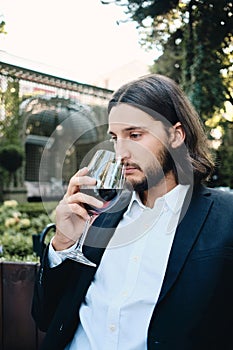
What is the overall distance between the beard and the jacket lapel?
0.15 meters

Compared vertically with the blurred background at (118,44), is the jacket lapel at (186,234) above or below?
below

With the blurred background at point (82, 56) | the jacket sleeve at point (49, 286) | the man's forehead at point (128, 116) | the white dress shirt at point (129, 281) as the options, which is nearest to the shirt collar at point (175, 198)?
the white dress shirt at point (129, 281)

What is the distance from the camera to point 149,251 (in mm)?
1372

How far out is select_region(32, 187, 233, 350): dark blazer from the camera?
3.88 ft

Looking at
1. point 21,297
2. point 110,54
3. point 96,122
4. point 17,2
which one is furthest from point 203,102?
point 96,122

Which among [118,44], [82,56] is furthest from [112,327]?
[82,56]

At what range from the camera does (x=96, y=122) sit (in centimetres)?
952

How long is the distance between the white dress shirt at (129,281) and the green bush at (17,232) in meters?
1.03

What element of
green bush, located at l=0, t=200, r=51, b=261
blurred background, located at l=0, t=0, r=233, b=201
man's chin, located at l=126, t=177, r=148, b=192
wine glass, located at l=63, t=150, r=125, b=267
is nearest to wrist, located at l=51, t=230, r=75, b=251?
wine glass, located at l=63, t=150, r=125, b=267

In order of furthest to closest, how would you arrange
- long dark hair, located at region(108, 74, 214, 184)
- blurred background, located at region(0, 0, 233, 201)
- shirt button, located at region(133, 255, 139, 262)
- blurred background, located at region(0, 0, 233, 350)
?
blurred background, located at region(0, 0, 233, 201) → blurred background, located at region(0, 0, 233, 350) → long dark hair, located at region(108, 74, 214, 184) → shirt button, located at region(133, 255, 139, 262)

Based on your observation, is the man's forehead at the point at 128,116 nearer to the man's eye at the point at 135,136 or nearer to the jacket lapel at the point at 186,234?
the man's eye at the point at 135,136

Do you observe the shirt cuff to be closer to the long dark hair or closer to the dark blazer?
the dark blazer

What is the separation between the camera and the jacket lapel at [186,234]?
123cm

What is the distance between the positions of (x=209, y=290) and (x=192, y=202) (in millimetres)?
315
